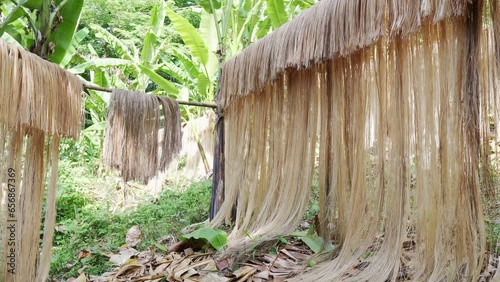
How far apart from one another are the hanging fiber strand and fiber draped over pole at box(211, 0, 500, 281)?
1.87ft

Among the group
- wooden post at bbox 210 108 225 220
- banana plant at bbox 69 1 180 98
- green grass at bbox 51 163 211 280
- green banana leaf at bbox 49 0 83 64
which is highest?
banana plant at bbox 69 1 180 98

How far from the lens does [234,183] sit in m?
3.61

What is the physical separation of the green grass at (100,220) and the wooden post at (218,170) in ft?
1.75

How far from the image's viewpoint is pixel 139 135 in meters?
3.61

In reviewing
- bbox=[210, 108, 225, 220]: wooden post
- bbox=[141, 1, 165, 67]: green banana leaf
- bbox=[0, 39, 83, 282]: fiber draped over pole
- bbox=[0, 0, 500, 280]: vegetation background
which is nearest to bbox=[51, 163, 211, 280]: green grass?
bbox=[0, 0, 500, 280]: vegetation background

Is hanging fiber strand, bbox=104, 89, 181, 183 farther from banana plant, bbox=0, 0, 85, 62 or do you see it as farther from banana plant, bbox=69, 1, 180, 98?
banana plant, bbox=69, 1, 180, 98

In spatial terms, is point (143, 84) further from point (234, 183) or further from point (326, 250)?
point (326, 250)

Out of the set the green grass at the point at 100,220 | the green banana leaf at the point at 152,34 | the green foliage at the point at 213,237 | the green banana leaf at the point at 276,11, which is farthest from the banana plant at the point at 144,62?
the green foliage at the point at 213,237

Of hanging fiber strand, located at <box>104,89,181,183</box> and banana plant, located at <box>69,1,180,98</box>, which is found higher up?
banana plant, located at <box>69,1,180,98</box>

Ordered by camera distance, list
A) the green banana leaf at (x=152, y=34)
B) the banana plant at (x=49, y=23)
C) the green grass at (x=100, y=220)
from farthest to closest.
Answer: the green banana leaf at (x=152, y=34) < the green grass at (x=100, y=220) < the banana plant at (x=49, y=23)

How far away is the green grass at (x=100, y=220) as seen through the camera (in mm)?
3772

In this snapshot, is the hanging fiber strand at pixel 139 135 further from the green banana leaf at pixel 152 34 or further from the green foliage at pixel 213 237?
the green banana leaf at pixel 152 34

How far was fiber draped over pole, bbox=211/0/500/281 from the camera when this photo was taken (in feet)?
6.01

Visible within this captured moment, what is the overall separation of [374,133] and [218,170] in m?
1.89
